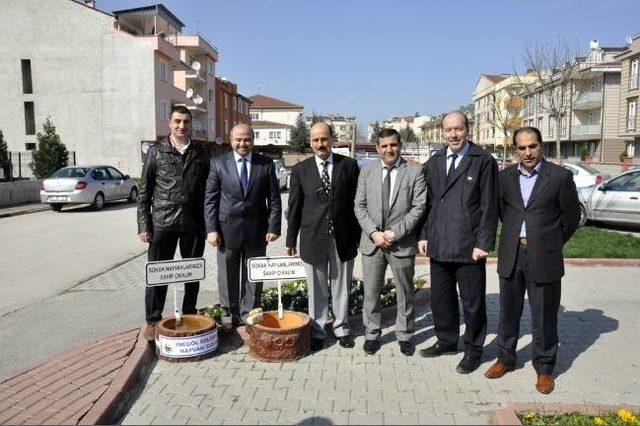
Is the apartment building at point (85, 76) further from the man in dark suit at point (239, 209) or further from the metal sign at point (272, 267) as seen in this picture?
the metal sign at point (272, 267)

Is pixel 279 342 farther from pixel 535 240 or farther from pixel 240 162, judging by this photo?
pixel 535 240

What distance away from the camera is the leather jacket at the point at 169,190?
199 inches

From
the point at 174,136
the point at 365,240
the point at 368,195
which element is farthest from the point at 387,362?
the point at 174,136

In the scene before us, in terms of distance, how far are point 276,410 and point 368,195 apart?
2.07m

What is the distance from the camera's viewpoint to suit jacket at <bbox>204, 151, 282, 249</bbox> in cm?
514

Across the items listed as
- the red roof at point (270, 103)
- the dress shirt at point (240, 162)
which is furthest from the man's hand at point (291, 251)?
the red roof at point (270, 103)

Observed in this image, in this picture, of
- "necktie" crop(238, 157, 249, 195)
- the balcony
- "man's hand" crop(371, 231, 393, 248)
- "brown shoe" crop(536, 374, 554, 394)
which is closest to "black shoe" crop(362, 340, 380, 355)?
"man's hand" crop(371, 231, 393, 248)

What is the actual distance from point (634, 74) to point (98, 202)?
44666mm

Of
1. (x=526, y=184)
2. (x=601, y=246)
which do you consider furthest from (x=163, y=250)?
(x=601, y=246)

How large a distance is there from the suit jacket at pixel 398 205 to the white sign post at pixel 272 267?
71 cm

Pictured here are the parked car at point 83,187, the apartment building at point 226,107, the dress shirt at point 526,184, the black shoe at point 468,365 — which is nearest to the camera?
the dress shirt at point 526,184

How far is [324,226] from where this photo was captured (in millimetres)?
5031

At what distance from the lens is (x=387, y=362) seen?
4.85 metres

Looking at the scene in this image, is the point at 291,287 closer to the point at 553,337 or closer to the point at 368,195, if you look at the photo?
the point at 368,195
